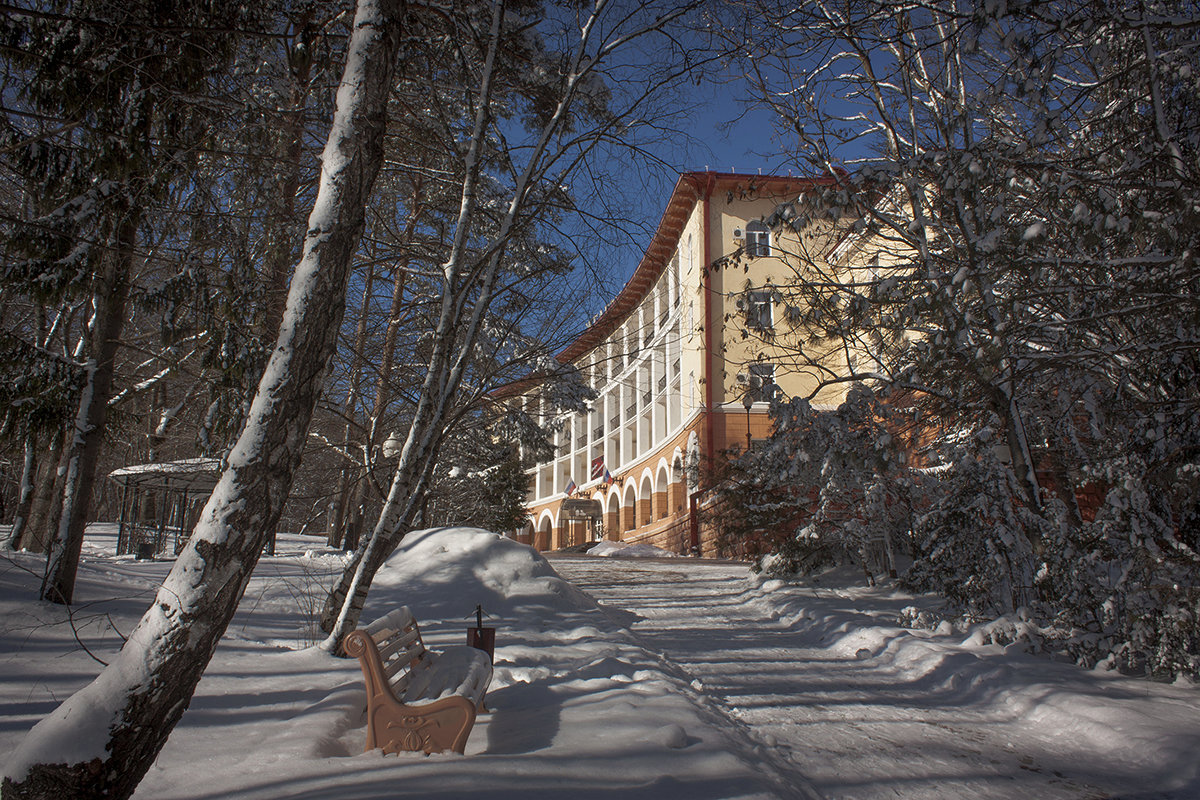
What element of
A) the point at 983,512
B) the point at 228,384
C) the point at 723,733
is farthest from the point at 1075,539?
the point at 228,384

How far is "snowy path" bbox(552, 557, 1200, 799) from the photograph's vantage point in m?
3.82

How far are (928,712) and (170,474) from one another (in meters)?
13.7

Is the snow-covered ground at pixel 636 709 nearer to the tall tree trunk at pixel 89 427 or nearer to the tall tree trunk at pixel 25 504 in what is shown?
the tall tree trunk at pixel 89 427

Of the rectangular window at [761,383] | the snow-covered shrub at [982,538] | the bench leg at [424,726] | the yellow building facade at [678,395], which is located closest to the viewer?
the bench leg at [424,726]

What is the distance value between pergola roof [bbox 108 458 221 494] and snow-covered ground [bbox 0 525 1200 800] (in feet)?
17.3

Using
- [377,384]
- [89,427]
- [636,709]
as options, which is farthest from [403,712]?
[377,384]

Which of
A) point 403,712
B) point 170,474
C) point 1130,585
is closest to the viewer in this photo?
point 403,712

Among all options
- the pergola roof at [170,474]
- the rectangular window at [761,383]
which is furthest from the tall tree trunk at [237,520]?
the pergola roof at [170,474]

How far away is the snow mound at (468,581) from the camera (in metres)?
7.89

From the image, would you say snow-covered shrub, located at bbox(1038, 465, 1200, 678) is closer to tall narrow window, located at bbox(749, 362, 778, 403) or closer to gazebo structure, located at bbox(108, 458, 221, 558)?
tall narrow window, located at bbox(749, 362, 778, 403)

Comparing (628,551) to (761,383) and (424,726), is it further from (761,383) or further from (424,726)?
(424,726)

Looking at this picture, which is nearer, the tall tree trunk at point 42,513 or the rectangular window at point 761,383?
the rectangular window at point 761,383

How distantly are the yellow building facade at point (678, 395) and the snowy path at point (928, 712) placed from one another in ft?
10.6

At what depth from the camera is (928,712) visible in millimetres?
5203
